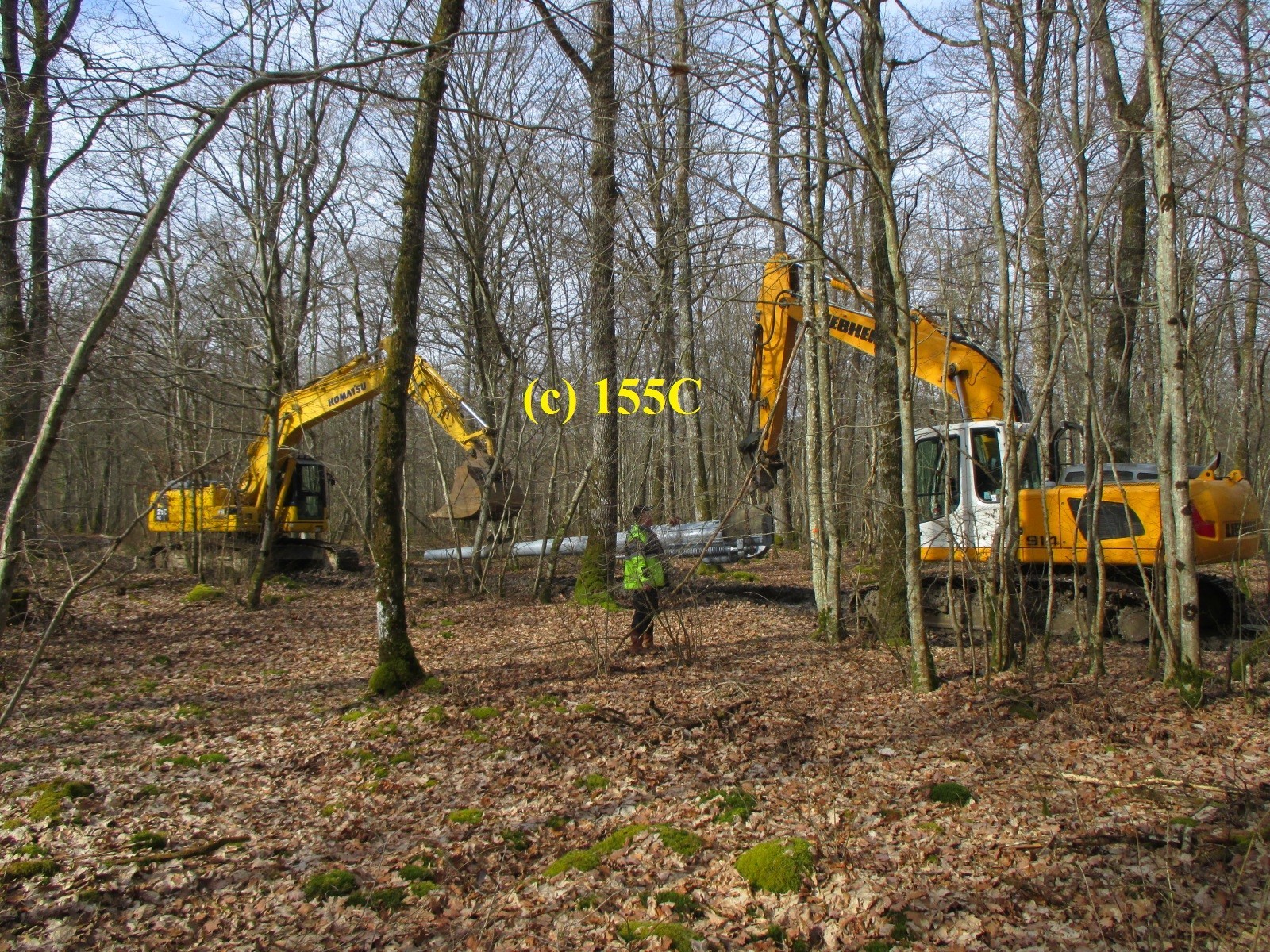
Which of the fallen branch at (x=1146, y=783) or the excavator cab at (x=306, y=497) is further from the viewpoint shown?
the excavator cab at (x=306, y=497)

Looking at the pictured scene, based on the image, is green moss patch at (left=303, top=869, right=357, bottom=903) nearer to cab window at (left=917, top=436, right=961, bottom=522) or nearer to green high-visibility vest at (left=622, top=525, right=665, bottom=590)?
green high-visibility vest at (left=622, top=525, right=665, bottom=590)

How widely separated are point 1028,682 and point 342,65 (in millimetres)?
6475

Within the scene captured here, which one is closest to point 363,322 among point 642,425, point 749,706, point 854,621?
point 642,425

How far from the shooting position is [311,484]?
17547 mm

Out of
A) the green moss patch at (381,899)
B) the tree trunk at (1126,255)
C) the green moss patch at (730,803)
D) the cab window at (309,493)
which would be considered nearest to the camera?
the green moss patch at (381,899)

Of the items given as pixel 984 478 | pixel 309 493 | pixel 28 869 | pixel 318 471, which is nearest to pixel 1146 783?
pixel 984 478

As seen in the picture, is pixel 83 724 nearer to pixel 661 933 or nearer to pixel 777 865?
pixel 661 933

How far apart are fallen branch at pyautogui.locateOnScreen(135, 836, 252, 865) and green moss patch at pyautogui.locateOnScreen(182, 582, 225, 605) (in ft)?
30.2

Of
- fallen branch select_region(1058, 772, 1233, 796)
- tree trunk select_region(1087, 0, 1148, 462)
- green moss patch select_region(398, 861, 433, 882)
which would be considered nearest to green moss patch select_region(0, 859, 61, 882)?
green moss patch select_region(398, 861, 433, 882)

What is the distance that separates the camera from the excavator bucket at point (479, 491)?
1316 cm

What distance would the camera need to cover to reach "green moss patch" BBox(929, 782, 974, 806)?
15.8 feet

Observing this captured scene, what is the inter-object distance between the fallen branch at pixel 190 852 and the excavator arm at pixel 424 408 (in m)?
8.36

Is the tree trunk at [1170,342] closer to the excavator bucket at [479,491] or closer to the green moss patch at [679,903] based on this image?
the green moss patch at [679,903]

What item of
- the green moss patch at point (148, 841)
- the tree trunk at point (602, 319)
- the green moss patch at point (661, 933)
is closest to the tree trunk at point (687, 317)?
the tree trunk at point (602, 319)
